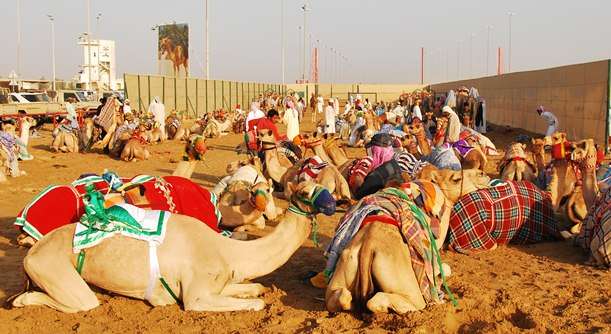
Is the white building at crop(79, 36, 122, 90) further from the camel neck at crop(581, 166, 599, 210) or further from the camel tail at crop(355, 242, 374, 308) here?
the camel tail at crop(355, 242, 374, 308)

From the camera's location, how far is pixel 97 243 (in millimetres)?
4965

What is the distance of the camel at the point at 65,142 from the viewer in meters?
19.7

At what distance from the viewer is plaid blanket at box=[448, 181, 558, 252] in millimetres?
7101

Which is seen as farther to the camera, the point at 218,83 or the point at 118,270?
the point at 218,83

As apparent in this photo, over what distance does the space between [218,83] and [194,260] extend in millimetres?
45313

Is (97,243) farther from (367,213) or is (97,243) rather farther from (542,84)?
(542,84)

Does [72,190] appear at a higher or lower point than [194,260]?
higher

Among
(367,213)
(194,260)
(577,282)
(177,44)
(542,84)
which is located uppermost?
(177,44)

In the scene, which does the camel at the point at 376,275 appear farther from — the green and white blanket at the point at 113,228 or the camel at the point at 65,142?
the camel at the point at 65,142

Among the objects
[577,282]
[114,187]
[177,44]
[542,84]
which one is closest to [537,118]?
[542,84]

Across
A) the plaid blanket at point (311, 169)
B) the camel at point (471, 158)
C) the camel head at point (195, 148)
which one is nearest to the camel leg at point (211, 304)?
the camel head at point (195, 148)

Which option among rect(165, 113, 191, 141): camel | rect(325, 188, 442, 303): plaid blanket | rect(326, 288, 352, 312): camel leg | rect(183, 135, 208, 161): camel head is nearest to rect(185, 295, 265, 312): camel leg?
rect(326, 288, 352, 312): camel leg

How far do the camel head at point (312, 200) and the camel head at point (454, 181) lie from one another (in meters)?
2.00

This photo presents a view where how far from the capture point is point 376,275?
464 cm
